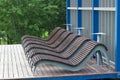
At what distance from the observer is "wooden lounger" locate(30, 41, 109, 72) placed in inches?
305

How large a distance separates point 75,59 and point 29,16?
859cm

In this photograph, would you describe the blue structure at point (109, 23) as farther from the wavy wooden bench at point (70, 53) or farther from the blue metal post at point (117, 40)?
the wavy wooden bench at point (70, 53)

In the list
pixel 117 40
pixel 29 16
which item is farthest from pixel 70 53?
pixel 29 16

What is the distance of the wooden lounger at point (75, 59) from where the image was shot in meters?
7.74

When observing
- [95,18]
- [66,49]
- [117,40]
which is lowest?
[66,49]

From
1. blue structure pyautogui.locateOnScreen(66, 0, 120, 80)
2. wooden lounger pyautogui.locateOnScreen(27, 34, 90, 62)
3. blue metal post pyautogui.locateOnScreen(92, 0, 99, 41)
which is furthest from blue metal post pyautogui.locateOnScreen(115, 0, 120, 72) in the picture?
blue metal post pyautogui.locateOnScreen(92, 0, 99, 41)

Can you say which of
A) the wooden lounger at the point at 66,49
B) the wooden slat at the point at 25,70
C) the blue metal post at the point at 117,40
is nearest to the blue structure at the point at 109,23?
the blue metal post at the point at 117,40

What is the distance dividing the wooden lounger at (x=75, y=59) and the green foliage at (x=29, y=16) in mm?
7970

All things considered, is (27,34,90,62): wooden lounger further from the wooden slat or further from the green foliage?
the green foliage

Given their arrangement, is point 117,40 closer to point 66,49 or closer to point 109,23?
point 109,23

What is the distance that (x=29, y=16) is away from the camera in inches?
658

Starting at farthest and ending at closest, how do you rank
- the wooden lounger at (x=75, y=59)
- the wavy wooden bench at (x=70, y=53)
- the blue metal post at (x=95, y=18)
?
the blue metal post at (x=95, y=18) < the wavy wooden bench at (x=70, y=53) < the wooden lounger at (x=75, y=59)

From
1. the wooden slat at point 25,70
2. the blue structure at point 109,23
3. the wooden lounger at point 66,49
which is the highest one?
the blue structure at point 109,23

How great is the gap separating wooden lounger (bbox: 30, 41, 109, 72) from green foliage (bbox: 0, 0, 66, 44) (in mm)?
7970
